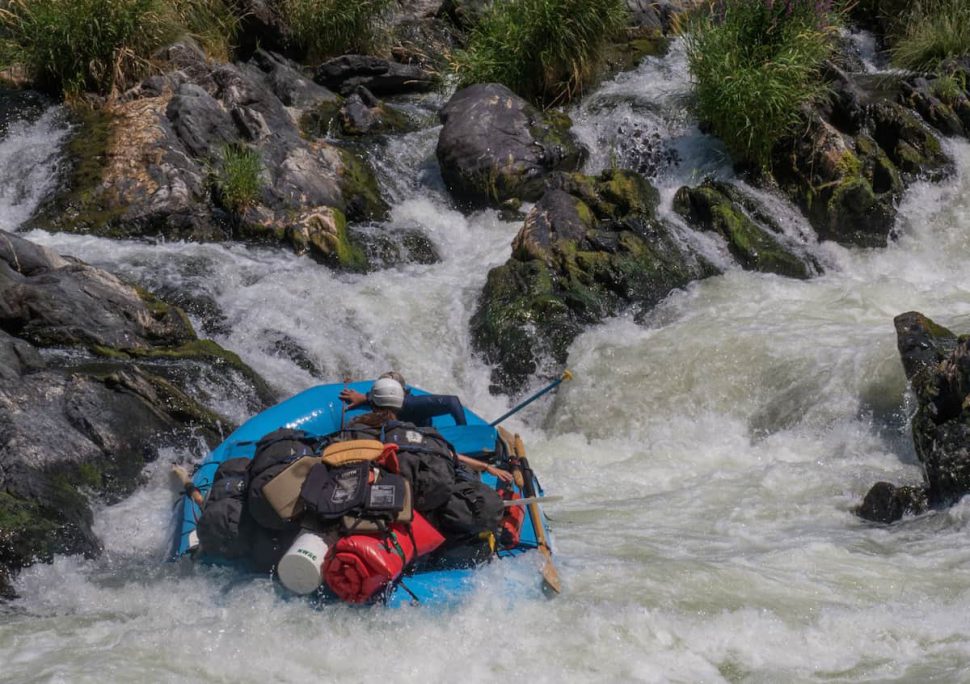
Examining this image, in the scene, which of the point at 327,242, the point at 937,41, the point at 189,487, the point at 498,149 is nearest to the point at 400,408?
the point at 189,487

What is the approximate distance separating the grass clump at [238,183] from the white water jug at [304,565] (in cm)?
512

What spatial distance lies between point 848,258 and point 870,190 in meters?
0.60

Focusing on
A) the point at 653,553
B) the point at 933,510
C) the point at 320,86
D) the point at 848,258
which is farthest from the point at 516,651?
the point at 320,86

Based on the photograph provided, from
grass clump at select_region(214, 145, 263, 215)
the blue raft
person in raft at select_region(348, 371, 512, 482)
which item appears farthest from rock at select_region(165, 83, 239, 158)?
person in raft at select_region(348, 371, 512, 482)

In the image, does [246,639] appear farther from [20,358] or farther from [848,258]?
[848,258]

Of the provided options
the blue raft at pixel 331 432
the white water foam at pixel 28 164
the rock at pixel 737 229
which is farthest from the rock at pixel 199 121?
the blue raft at pixel 331 432

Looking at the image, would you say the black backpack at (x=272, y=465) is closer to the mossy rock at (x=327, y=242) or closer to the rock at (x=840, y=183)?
the mossy rock at (x=327, y=242)

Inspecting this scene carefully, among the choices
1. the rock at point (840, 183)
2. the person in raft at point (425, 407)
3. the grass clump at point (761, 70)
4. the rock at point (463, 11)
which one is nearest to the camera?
the person in raft at point (425, 407)

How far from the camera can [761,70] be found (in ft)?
29.6

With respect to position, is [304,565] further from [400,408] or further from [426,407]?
[426,407]

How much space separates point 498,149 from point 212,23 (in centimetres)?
358

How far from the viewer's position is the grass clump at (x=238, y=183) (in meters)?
8.39

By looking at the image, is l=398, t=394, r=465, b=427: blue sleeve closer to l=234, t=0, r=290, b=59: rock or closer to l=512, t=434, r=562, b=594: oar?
l=512, t=434, r=562, b=594: oar

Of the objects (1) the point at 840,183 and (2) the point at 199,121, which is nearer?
(1) the point at 840,183
